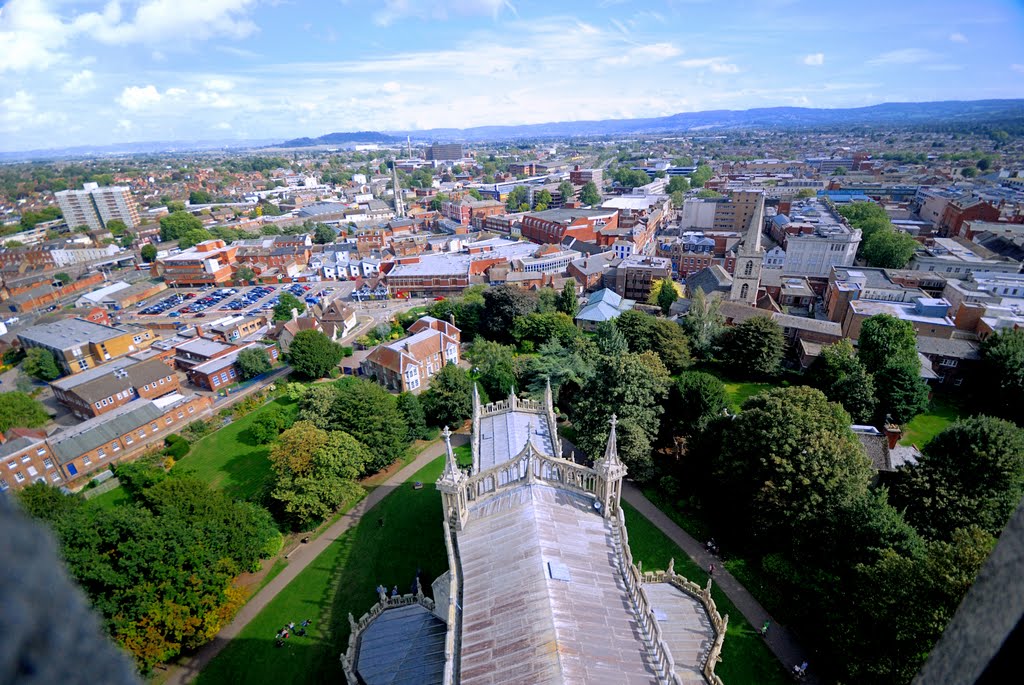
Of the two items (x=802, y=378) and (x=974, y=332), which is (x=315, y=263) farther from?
(x=974, y=332)

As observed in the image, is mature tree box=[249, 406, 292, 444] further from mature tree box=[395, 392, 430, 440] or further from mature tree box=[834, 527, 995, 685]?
mature tree box=[834, 527, 995, 685]

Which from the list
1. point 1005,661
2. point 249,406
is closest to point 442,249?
point 249,406

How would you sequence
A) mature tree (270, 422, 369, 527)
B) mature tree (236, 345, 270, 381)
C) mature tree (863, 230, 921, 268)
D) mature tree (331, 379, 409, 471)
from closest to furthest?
mature tree (270, 422, 369, 527)
mature tree (331, 379, 409, 471)
mature tree (236, 345, 270, 381)
mature tree (863, 230, 921, 268)

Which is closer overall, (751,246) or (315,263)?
(751,246)

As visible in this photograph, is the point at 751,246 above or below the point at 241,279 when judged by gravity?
above

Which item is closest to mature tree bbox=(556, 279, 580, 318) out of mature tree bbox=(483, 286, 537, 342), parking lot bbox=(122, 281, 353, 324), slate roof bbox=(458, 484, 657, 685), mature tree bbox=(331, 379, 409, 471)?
mature tree bbox=(483, 286, 537, 342)

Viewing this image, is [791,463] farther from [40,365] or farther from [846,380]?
[40,365]
